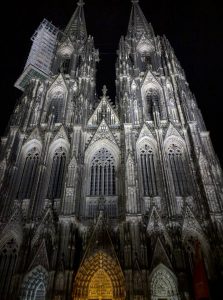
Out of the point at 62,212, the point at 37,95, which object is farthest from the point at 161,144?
the point at 37,95

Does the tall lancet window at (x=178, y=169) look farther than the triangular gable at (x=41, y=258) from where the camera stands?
Yes

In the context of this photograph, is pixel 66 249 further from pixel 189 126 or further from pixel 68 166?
pixel 189 126

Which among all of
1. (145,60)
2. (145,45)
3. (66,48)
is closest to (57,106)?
(66,48)

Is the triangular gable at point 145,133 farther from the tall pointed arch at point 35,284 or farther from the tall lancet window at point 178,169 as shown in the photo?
the tall pointed arch at point 35,284

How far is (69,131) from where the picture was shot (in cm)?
2595

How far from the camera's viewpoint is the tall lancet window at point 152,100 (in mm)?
27866

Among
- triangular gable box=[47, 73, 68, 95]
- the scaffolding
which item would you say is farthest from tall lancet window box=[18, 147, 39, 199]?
the scaffolding

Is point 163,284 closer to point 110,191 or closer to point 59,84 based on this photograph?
point 110,191

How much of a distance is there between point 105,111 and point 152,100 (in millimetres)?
4736

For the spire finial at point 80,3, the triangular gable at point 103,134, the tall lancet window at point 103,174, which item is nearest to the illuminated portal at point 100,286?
the tall lancet window at point 103,174

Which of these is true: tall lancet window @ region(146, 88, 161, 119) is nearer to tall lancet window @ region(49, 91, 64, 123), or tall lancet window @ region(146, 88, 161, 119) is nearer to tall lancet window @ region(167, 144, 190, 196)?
tall lancet window @ region(167, 144, 190, 196)

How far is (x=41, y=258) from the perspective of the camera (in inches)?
736

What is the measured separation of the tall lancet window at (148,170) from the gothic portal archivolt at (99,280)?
582 cm

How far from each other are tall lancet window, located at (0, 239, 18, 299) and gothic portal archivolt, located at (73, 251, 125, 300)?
4357mm
